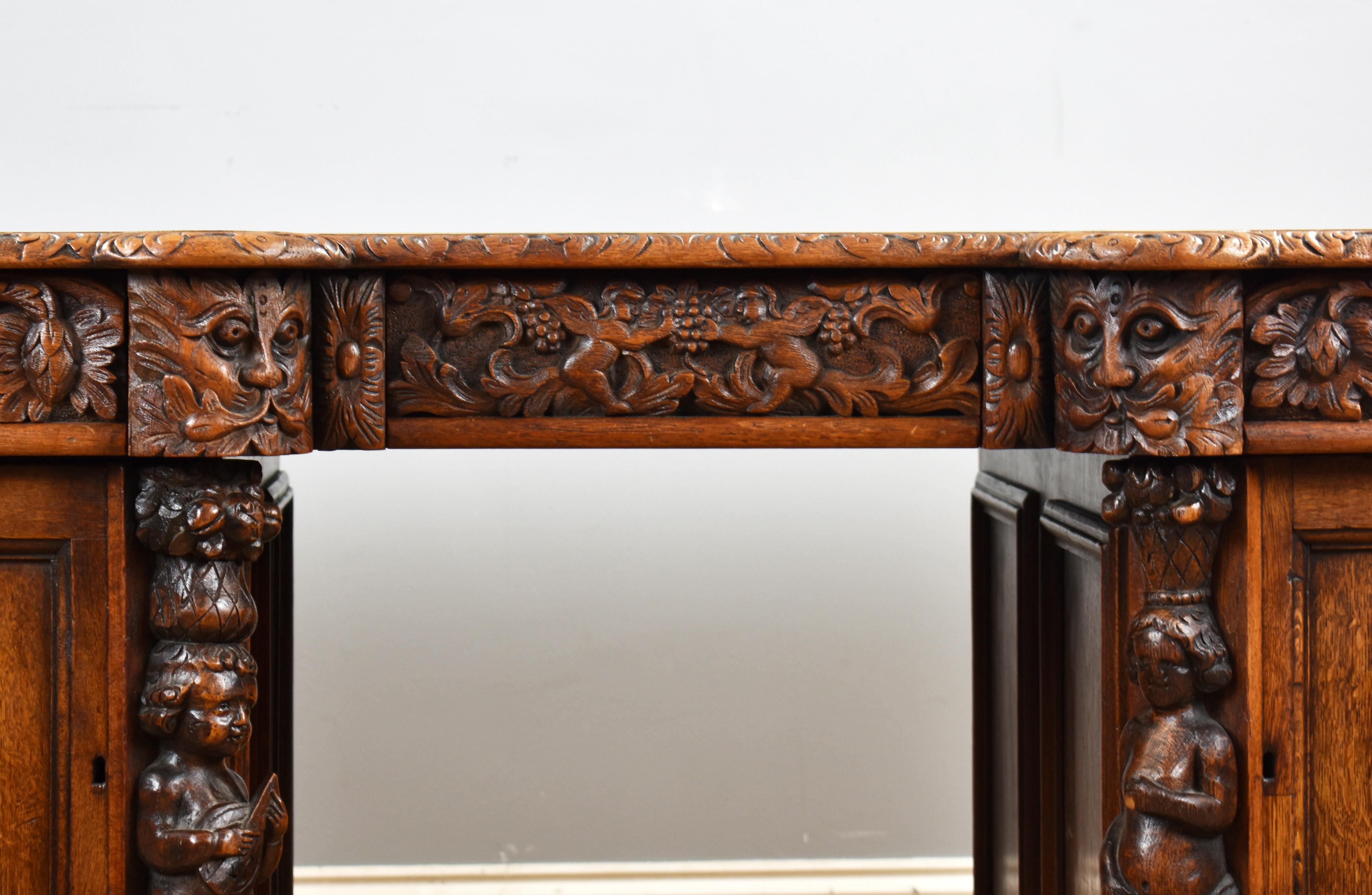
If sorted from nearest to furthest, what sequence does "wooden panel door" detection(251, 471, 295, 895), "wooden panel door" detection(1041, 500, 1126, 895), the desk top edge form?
1. the desk top edge
2. "wooden panel door" detection(1041, 500, 1126, 895)
3. "wooden panel door" detection(251, 471, 295, 895)

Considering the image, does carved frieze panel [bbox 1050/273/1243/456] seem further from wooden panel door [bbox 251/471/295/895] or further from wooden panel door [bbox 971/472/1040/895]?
wooden panel door [bbox 251/471/295/895]

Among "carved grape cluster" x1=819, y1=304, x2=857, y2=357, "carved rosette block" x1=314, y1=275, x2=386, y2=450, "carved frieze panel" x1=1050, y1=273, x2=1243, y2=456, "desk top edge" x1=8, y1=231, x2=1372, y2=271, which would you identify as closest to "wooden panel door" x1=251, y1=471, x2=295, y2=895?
"carved rosette block" x1=314, y1=275, x2=386, y2=450

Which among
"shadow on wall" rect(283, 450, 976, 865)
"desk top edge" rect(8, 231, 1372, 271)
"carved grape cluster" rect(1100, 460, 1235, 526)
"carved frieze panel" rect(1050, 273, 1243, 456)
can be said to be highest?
"desk top edge" rect(8, 231, 1372, 271)

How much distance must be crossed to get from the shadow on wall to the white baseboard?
24 mm

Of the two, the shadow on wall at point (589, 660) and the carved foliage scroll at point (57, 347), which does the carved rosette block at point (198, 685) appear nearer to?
the carved foliage scroll at point (57, 347)

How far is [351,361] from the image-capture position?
128 centimetres

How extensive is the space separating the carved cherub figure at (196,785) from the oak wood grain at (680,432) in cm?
31

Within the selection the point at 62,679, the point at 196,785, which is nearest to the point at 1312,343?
the point at 196,785

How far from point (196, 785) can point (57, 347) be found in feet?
1.52

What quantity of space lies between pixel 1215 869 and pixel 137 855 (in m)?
1.11

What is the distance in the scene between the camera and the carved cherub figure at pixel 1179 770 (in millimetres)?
1256

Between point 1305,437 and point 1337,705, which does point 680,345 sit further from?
point 1337,705

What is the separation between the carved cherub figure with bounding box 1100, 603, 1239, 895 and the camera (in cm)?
126

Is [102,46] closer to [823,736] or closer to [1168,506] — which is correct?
[823,736]
